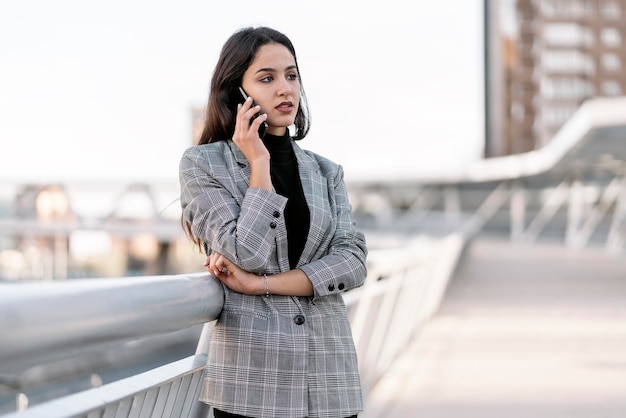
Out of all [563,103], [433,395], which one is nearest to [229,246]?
[433,395]

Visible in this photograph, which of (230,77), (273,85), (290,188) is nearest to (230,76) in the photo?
(230,77)

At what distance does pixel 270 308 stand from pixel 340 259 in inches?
10.3

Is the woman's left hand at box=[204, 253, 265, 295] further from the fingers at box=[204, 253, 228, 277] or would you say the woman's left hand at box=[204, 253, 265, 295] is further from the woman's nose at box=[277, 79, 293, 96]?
the woman's nose at box=[277, 79, 293, 96]

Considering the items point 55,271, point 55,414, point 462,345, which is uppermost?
point 55,414

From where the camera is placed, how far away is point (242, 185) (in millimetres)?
2723

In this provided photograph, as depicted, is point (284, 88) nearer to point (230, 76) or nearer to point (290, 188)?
point (230, 76)

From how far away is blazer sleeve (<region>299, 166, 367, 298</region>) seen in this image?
2664 mm

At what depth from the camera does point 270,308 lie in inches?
103

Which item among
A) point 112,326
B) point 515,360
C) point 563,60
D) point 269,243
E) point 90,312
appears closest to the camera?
point 90,312

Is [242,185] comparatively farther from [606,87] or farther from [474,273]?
[606,87]

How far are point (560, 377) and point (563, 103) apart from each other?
103023mm

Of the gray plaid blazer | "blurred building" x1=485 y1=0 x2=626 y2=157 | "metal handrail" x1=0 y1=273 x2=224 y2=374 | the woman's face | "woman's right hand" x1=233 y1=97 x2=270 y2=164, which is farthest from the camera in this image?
"blurred building" x1=485 y1=0 x2=626 y2=157

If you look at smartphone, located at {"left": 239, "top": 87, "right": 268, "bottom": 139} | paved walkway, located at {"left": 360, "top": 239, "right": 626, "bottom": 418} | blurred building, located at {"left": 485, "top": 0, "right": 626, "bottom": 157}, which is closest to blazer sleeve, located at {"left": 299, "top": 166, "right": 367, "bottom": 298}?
smartphone, located at {"left": 239, "top": 87, "right": 268, "bottom": 139}

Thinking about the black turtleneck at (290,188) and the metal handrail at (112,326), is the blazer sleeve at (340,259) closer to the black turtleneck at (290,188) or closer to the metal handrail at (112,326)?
the black turtleneck at (290,188)
